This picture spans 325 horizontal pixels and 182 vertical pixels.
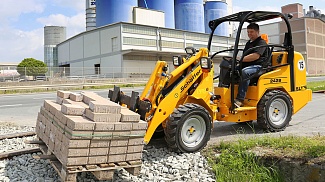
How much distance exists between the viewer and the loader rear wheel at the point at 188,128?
5.18 m

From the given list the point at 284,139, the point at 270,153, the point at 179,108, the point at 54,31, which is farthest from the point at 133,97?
the point at 54,31

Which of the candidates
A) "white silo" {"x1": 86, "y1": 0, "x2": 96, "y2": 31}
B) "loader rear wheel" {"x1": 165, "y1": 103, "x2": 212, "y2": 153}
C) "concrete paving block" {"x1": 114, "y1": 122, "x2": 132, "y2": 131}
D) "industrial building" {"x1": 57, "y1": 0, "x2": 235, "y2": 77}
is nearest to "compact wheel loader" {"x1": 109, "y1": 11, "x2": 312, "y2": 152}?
"loader rear wheel" {"x1": 165, "y1": 103, "x2": 212, "y2": 153}

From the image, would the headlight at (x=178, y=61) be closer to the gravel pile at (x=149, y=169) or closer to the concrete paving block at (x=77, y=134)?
the gravel pile at (x=149, y=169)

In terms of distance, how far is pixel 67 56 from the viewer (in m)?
63.1

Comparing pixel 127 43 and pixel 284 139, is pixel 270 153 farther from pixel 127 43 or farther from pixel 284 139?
pixel 127 43

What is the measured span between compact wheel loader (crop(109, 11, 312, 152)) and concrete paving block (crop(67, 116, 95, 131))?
50.9 inches

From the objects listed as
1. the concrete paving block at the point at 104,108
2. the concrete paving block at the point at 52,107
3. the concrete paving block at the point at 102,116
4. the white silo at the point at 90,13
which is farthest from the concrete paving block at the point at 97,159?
the white silo at the point at 90,13

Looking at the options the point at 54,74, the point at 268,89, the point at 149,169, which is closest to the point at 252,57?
the point at 268,89

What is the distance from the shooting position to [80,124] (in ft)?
12.4

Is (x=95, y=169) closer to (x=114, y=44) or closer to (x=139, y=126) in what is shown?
(x=139, y=126)

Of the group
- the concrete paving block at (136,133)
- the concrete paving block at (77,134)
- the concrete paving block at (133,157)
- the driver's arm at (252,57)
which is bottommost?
the concrete paving block at (133,157)

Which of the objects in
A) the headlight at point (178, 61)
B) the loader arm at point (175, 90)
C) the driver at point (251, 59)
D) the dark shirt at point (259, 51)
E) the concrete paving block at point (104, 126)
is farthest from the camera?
the dark shirt at point (259, 51)

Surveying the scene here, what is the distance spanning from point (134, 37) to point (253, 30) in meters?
43.2

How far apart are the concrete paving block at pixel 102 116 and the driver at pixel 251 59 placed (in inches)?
124
